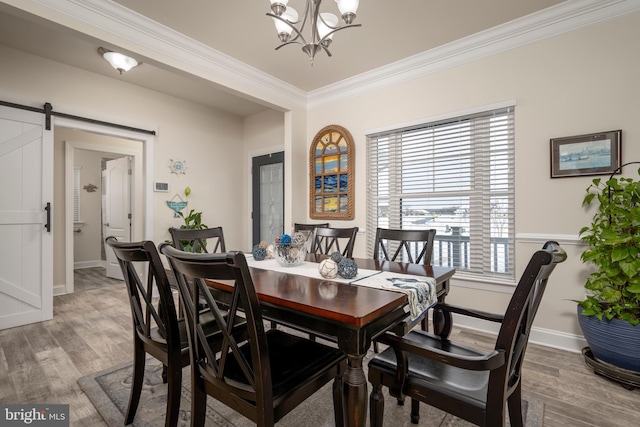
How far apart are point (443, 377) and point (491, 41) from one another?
2.94m

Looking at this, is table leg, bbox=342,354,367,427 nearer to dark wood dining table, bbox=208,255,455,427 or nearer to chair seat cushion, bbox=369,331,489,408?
dark wood dining table, bbox=208,255,455,427

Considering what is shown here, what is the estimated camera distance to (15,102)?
3.08m

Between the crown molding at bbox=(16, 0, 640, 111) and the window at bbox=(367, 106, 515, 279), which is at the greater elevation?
the crown molding at bbox=(16, 0, 640, 111)

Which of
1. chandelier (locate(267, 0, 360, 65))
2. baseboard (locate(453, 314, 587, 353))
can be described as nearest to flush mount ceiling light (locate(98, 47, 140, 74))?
chandelier (locate(267, 0, 360, 65))

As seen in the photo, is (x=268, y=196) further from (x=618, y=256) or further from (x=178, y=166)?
(x=618, y=256)

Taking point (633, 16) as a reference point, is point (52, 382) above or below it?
below

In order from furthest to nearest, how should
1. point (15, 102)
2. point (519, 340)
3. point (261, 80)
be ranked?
point (261, 80)
point (15, 102)
point (519, 340)

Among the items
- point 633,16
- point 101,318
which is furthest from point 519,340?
point 101,318

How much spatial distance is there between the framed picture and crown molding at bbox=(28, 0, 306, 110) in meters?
2.96

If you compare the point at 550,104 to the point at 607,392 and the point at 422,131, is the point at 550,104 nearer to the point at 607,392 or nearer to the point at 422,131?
the point at 422,131

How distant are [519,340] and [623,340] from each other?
1.40 m

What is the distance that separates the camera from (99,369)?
7.05 ft

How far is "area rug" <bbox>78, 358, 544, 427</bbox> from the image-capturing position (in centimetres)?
160

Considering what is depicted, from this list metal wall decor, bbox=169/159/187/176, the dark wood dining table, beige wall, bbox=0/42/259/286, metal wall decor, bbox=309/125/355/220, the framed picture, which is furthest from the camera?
metal wall decor, bbox=169/159/187/176
